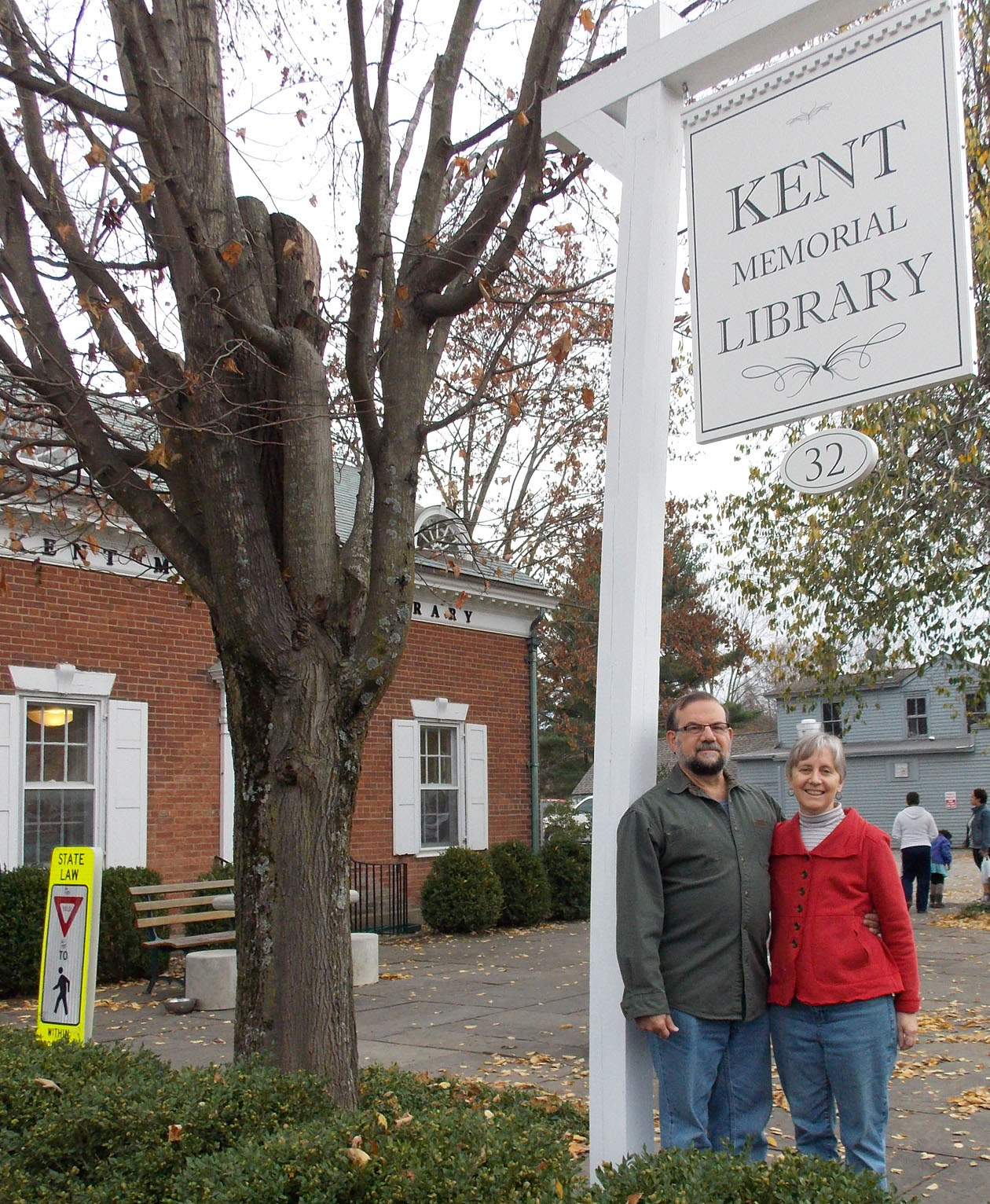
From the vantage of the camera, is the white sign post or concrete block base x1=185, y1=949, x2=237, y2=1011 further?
concrete block base x1=185, y1=949, x2=237, y2=1011

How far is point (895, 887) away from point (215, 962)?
7305mm

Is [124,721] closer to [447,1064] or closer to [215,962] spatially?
[215,962]

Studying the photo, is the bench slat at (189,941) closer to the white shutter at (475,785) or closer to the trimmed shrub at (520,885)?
the trimmed shrub at (520,885)

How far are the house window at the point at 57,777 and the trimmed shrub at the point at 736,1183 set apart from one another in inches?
388

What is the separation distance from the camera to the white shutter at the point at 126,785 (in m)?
12.1

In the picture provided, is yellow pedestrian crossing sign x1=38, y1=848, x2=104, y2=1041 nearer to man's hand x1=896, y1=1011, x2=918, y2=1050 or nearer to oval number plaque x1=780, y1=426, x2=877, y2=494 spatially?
man's hand x1=896, y1=1011, x2=918, y2=1050

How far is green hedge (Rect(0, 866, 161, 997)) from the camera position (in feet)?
33.4

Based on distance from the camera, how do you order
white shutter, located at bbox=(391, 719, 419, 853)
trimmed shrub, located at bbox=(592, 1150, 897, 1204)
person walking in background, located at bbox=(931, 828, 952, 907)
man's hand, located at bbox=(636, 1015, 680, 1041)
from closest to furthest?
1. trimmed shrub, located at bbox=(592, 1150, 897, 1204)
2. man's hand, located at bbox=(636, 1015, 680, 1041)
3. white shutter, located at bbox=(391, 719, 419, 853)
4. person walking in background, located at bbox=(931, 828, 952, 907)

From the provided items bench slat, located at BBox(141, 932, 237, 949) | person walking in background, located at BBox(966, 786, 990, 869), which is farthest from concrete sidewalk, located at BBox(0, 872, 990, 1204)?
person walking in background, located at BBox(966, 786, 990, 869)

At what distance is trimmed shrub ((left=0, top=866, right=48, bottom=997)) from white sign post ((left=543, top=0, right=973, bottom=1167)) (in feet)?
26.1

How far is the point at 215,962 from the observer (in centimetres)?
974

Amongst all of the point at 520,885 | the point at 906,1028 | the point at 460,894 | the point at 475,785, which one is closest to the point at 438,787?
the point at 475,785

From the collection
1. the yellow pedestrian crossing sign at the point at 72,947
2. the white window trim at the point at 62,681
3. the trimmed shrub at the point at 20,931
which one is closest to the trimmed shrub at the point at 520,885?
the white window trim at the point at 62,681

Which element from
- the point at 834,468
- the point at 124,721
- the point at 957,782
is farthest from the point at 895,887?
the point at 957,782
